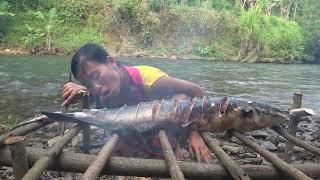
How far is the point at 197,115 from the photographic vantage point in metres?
3.23

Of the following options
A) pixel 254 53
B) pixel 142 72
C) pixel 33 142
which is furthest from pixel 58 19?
pixel 142 72

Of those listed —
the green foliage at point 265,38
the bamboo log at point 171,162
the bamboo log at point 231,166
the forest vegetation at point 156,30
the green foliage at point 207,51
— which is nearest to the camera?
the bamboo log at point 171,162

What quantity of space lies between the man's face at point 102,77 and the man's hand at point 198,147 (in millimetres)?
763

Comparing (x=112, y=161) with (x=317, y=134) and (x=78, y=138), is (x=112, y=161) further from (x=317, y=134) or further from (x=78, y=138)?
(x=317, y=134)

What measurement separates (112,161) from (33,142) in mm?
3968

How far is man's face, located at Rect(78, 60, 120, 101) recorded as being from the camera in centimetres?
335

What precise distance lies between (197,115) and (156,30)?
938 inches

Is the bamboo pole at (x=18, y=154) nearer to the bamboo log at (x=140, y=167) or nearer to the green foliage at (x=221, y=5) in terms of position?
the bamboo log at (x=140, y=167)

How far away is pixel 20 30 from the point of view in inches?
928

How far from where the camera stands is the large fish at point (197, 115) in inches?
126

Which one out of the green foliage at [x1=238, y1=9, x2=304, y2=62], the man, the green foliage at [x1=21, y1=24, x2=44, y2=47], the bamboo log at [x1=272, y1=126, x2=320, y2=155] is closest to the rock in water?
the bamboo log at [x1=272, y1=126, x2=320, y2=155]

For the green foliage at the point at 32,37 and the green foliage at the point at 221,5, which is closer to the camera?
the green foliage at the point at 32,37

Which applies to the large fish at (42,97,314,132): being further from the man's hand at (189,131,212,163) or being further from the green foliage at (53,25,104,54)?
the green foliage at (53,25,104,54)

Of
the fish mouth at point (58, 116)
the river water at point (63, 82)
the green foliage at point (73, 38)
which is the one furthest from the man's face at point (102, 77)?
the green foliage at point (73, 38)
